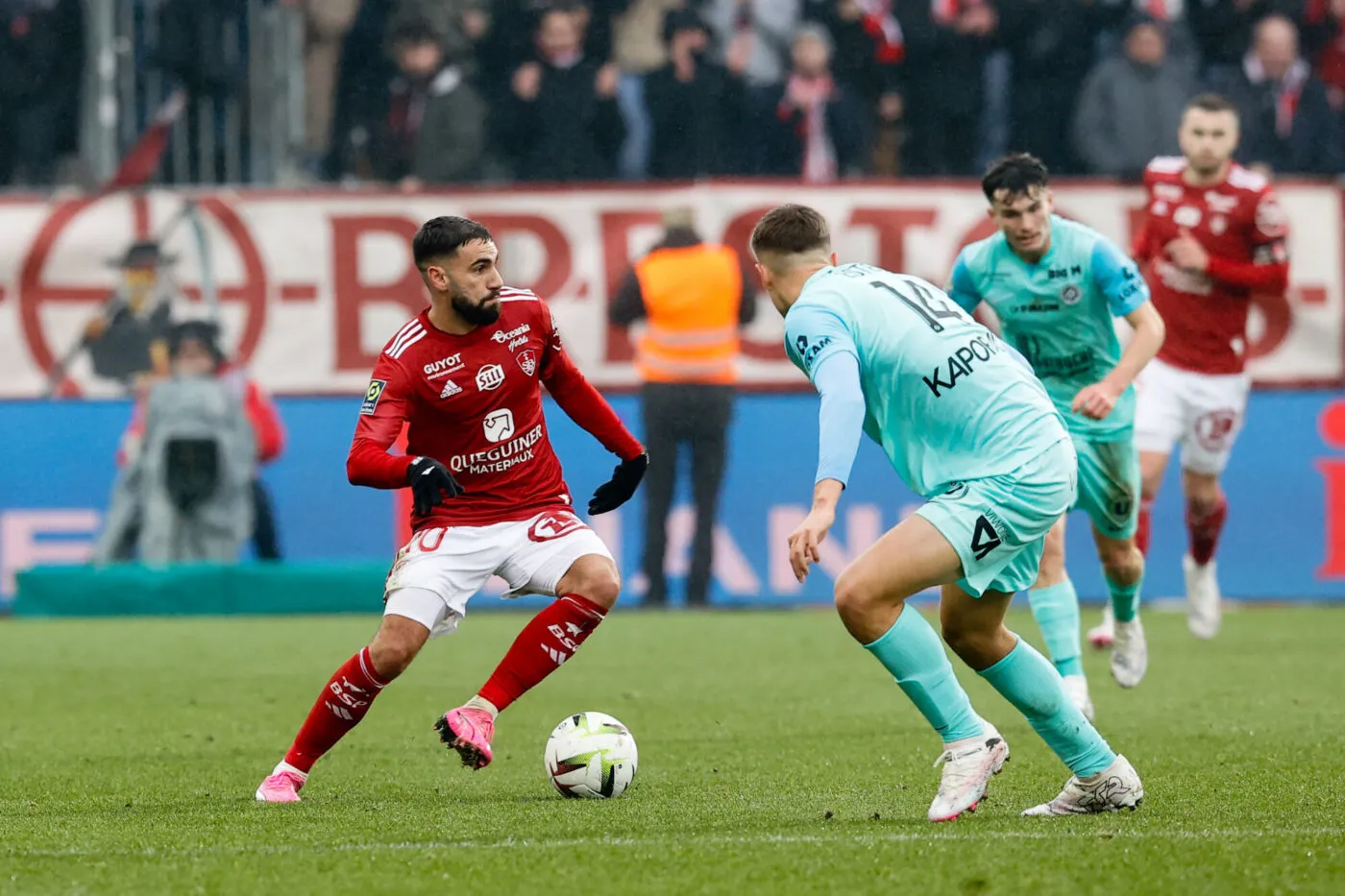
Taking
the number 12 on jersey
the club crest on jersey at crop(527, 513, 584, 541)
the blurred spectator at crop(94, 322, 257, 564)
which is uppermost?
the number 12 on jersey

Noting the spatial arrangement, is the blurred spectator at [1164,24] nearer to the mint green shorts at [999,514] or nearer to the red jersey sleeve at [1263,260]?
the red jersey sleeve at [1263,260]

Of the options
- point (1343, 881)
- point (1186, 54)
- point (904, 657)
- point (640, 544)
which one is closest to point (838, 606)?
point (904, 657)

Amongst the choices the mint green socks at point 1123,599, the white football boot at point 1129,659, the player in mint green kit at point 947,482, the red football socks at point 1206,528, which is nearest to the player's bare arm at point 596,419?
the player in mint green kit at point 947,482

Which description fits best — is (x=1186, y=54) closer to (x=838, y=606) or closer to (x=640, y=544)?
(x=640, y=544)

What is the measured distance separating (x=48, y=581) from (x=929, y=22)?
7.85m

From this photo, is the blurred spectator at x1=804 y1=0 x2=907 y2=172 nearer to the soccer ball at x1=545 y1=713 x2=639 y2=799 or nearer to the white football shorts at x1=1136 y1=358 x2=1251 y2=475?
the white football shorts at x1=1136 y1=358 x2=1251 y2=475

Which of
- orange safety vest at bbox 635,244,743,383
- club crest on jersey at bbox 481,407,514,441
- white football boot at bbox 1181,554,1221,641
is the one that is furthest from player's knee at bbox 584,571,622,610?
orange safety vest at bbox 635,244,743,383

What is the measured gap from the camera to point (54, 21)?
1622cm

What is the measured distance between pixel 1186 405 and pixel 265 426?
7059 mm

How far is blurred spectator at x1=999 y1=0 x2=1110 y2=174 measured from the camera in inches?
635

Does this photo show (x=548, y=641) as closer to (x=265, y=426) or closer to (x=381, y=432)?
(x=381, y=432)

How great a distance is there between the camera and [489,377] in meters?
6.70

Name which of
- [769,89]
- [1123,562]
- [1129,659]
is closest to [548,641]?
[1123,562]

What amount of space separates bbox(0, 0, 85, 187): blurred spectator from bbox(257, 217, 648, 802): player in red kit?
10.6 m
